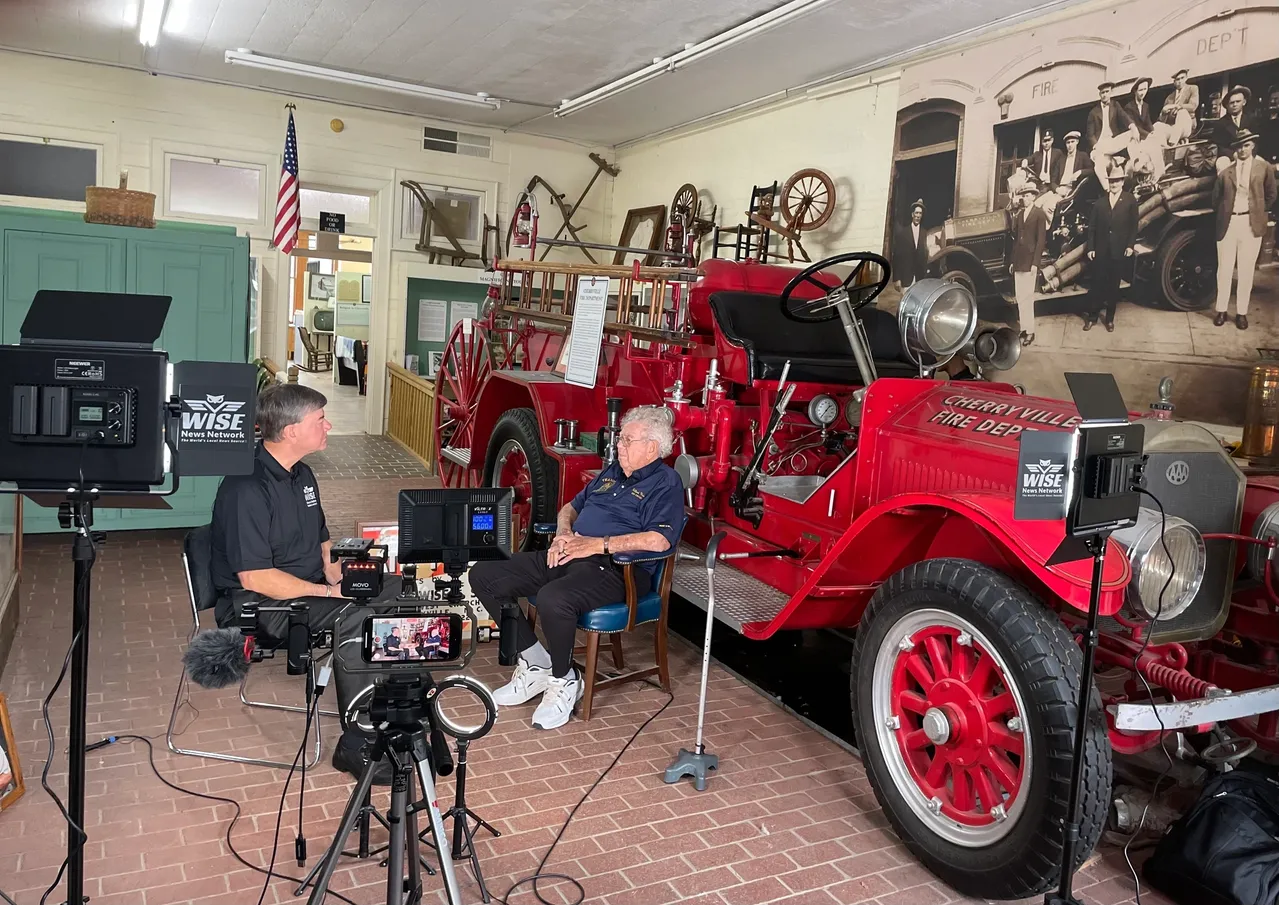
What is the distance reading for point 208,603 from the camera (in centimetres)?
321

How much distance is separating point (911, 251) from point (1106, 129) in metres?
1.59

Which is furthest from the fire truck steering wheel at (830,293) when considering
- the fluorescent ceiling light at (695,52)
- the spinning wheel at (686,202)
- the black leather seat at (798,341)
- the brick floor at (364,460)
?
the brick floor at (364,460)

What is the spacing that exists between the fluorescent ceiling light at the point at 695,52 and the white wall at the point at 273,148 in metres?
1.92

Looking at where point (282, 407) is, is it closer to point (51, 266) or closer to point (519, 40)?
point (51, 266)

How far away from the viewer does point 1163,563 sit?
2.64m

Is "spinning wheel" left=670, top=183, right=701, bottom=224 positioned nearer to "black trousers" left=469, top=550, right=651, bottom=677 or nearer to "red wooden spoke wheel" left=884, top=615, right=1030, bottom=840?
"black trousers" left=469, top=550, right=651, bottom=677

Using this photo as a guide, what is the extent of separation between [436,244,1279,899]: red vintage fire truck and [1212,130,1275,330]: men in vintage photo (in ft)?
3.81

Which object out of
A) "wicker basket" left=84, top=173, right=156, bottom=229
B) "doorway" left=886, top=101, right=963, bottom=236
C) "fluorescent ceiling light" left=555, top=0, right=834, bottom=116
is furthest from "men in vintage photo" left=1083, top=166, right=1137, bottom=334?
"wicker basket" left=84, top=173, right=156, bottom=229

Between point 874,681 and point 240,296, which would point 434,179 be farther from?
point 874,681

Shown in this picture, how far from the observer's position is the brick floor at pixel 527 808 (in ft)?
8.74

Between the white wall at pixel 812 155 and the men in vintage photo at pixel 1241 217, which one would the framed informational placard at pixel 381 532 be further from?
the white wall at pixel 812 155

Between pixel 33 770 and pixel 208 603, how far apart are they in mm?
737

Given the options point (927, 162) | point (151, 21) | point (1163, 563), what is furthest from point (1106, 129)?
point (151, 21)

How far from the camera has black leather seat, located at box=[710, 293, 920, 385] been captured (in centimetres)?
431
